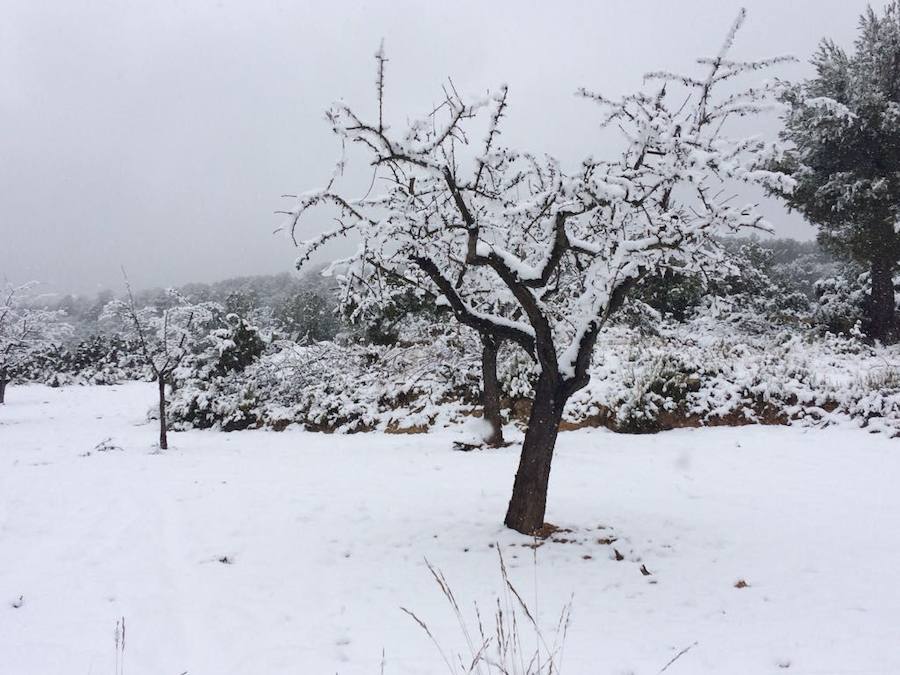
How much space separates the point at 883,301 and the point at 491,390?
12346mm

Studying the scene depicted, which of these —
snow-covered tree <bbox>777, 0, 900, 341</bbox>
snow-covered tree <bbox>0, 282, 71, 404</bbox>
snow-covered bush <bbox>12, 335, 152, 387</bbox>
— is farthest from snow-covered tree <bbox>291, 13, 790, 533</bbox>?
snow-covered bush <bbox>12, 335, 152, 387</bbox>

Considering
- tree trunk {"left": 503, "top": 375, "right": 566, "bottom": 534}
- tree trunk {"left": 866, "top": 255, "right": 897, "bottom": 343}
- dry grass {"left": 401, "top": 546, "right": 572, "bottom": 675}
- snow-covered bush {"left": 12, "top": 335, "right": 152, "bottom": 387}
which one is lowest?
dry grass {"left": 401, "top": 546, "right": 572, "bottom": 675}

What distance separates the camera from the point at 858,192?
13086 millimetres

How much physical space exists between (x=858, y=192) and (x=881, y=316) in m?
3.56

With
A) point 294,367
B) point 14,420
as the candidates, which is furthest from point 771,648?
point 14,420

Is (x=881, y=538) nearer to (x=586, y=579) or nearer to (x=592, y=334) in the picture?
(x=586, y=579)

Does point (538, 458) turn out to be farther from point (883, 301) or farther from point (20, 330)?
point (20, 330)

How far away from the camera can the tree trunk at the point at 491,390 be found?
8.59 m

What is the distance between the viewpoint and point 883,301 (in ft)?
46.2

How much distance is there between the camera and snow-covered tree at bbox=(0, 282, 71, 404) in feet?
62.9

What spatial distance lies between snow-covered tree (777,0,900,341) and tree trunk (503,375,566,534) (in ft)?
38.6

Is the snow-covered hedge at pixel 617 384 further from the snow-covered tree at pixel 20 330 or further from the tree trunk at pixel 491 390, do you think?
the snow-covered tree at pixel 20 330

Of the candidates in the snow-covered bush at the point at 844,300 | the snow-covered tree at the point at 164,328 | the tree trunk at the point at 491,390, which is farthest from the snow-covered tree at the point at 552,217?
the snow-covered bush at the point at 844,300

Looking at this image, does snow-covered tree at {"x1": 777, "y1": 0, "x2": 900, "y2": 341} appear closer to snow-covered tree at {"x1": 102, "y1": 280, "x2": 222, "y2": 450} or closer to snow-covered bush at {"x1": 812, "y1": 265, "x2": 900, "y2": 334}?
snow-covered bush at {"x1": 812, "y1": 265, "x2": 900, "y2": 334}
